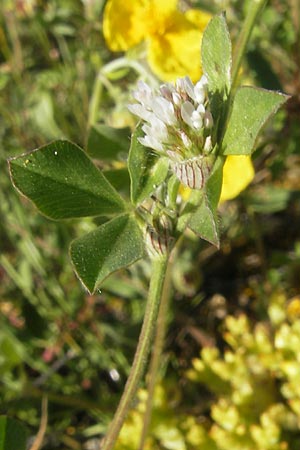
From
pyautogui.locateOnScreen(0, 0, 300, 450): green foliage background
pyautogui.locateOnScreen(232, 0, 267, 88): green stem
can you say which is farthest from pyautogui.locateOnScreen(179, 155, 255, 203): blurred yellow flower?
pyautogui.locateOnScreen(232, 0, 267, 88): green stem

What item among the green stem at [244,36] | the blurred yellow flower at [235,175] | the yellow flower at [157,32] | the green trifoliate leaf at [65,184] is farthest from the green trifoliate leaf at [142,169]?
the yellow flower at [157,32]

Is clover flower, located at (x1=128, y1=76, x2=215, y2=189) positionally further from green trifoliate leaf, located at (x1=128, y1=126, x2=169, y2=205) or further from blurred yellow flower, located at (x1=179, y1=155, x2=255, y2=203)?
blurred yellow flower, located at (x1=179, y1=155, x2=255, y2=203)

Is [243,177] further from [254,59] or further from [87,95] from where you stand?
[87,95]

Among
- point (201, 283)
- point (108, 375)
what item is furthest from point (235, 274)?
point (108, 375)

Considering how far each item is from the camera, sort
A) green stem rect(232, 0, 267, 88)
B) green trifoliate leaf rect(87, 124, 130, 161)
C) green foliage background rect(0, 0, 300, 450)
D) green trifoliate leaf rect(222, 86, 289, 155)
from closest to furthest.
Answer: green trifoliate leaf rect(222, 86, 289, 155)
green stem rect(232, 0, 267, 88)
green trifoliate leaf rect(87, 124, 130, 161)
green foliage background rect(0, 0, 300, 450)

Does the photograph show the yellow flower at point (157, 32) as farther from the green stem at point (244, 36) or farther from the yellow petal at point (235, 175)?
the green stem at point (244, 36)
